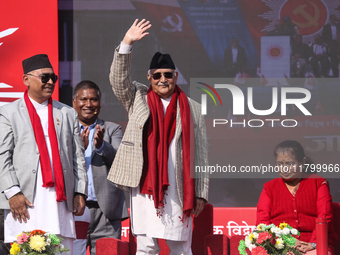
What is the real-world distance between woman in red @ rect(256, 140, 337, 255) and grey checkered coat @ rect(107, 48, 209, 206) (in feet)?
2.09

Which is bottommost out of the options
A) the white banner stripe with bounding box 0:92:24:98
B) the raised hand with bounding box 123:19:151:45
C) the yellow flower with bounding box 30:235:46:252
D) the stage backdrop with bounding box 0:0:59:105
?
the yellow flower with bounding box 30:235:46:252

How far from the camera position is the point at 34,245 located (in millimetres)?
2682

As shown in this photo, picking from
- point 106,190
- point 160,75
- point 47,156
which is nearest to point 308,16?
point 160,75

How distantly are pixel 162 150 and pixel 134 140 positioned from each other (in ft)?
0.70

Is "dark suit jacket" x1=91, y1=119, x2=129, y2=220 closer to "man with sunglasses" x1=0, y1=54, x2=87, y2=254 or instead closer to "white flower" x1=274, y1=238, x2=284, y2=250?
"man with sunglasses" x1=0, y1=54, x2=87, y2=254

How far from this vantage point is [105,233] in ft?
13.9

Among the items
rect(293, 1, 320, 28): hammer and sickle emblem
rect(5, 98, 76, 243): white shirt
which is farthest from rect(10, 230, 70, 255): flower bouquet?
rect(293, 1, 320, 28): hammer and sickle emblem

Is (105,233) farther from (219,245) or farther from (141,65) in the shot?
(141,65)

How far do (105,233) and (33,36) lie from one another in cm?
262

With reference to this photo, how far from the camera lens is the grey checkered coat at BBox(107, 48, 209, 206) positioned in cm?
349

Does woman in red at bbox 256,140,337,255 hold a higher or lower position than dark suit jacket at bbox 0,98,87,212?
lower

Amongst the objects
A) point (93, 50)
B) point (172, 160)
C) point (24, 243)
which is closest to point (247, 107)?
point (93, 50)

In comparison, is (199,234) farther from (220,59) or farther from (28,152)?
(220,59)

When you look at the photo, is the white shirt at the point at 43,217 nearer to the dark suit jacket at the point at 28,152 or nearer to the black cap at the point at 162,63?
the dark suit jacket at the point at 28,152
